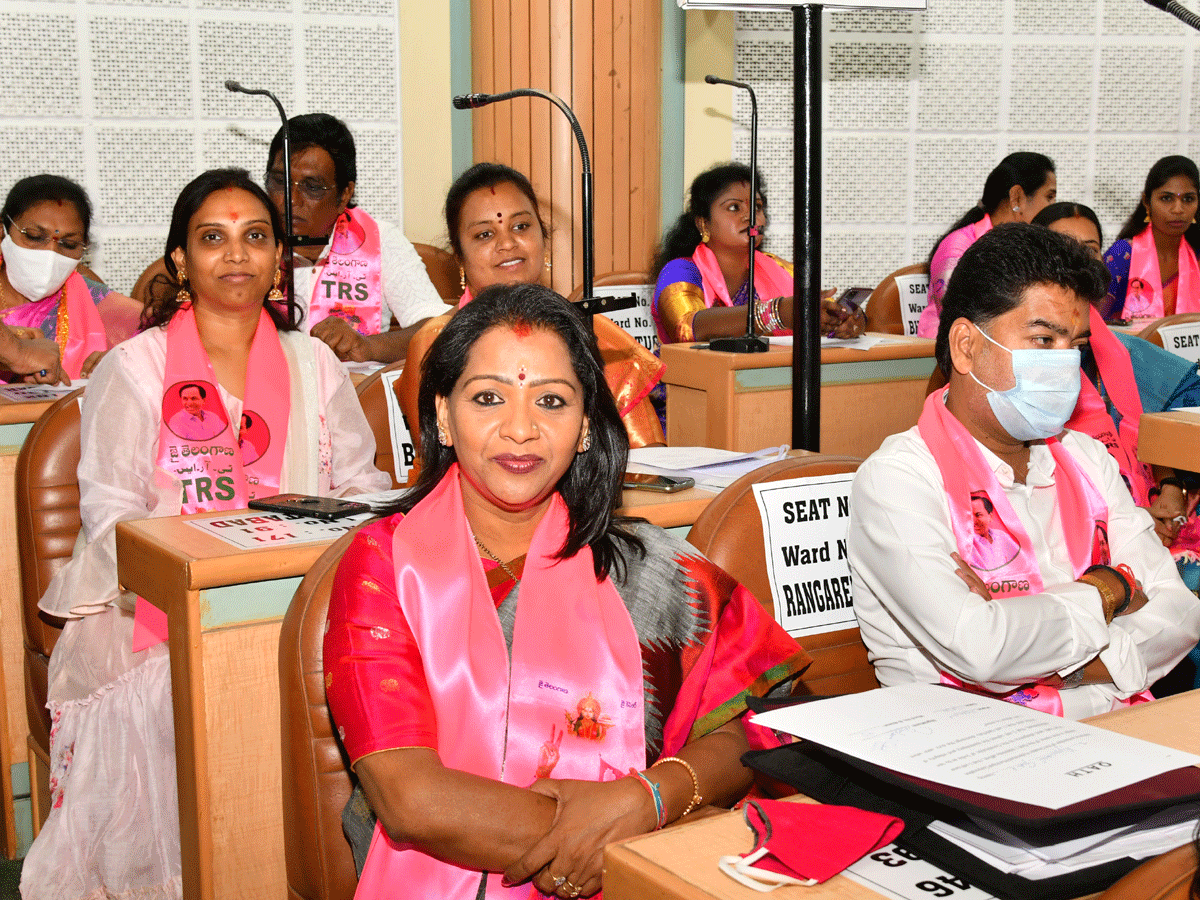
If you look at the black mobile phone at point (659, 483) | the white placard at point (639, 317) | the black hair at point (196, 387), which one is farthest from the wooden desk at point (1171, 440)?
the white placard at point (639, 317)

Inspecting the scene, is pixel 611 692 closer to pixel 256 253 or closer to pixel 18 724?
pixel 256 253

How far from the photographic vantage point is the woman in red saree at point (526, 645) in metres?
1.35

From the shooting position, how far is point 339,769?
1.49 metres

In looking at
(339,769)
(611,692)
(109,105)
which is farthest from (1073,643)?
(109,105)

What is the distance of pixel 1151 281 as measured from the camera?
223 inches

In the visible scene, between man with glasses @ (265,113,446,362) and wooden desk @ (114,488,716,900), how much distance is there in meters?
2.35

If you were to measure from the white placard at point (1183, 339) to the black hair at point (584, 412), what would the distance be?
3.04 meters

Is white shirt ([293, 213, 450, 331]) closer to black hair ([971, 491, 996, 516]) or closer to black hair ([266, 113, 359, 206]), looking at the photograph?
black hair ([266, 113, 359, 206])

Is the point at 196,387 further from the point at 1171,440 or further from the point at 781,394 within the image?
the point at 1171,440

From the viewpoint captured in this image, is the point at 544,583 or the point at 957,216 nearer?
the point at 544,583

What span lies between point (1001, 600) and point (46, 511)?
5.96 ft

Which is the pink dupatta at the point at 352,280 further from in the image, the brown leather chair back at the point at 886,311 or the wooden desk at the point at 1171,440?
the wooden desk at the point at 1171,440

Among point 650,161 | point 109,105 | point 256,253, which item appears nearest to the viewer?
point 256,253

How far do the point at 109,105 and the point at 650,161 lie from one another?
2289 millimetres
